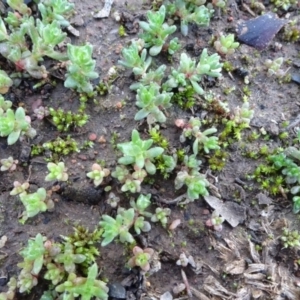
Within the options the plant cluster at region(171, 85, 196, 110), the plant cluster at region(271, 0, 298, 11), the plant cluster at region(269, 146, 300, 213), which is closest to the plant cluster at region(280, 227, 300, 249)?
the plant cluster at region(269, 146, 300, 213)

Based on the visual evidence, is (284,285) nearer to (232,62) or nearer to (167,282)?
(167,282)

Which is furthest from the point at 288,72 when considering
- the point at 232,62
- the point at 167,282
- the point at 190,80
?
the point at 167,282

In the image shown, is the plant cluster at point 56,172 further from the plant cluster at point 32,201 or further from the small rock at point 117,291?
the small rock at point 117,291

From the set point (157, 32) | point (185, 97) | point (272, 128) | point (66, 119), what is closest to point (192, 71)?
point (185, 97)

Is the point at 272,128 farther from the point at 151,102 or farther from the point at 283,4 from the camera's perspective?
the point at 283,4

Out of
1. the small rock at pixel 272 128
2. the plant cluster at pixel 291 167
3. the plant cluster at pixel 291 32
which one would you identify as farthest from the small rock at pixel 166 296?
the plant cluster at pixel 291 32

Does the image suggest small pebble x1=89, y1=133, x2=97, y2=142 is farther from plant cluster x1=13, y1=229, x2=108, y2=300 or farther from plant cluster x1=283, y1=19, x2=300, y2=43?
plant cluster x1=283, y1=19, x2=300, y2=43
